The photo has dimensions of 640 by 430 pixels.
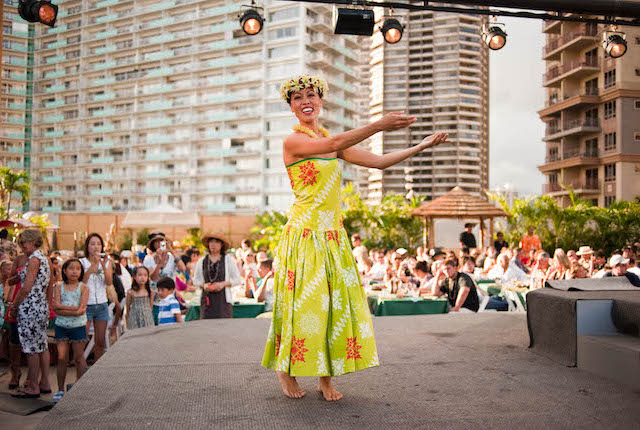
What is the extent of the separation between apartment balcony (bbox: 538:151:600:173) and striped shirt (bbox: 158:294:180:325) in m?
36.1

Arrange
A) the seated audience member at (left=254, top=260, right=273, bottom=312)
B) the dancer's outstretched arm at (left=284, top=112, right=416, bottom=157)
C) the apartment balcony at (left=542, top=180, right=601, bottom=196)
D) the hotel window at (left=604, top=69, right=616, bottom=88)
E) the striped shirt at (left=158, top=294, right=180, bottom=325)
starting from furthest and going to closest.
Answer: the apartment balcony at (left=542, top=180, right=601, bottom=196)
the hotel window at (left=604, top=69, right=616, bottom=88)
the seated audience member at (left=254, top=260, right=273, bottom=312)
the striped shirt at (left=158, top=294, right=180, bottom=325)
the dancer's outstretched arm at (left=284, top=112, right=416, bottom=157)

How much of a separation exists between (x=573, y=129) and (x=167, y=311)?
38105mm

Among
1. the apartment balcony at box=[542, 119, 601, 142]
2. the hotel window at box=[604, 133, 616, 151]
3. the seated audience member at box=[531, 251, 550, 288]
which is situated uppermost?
the apartment balcony at box=[542, 119, 601, 142]

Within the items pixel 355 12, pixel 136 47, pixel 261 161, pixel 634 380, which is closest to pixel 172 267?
pixel 355 12

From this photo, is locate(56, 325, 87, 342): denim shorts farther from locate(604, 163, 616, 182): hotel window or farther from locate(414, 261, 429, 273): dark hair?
locate(604, 163, 616, 182): hotel window

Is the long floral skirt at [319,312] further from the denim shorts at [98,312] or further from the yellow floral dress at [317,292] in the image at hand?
the denim shorts at [98,312]

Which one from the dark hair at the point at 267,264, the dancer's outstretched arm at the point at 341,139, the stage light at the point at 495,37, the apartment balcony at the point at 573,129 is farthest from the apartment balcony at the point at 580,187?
the dancer's outstretched arm at the point at 341,139

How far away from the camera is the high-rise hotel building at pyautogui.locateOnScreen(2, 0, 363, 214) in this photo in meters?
56.7

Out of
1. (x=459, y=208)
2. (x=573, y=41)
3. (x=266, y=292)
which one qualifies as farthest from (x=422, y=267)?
(x=573, y=41)

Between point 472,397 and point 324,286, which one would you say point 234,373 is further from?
point 472,397

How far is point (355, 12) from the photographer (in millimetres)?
6617

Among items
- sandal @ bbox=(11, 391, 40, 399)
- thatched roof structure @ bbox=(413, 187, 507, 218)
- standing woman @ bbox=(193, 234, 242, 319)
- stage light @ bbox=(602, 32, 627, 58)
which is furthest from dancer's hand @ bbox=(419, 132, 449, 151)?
thatched roof structure @ bbox=(413, 187, 507, 218)

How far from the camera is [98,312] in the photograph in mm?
6434

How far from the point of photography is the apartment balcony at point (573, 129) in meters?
37.2
